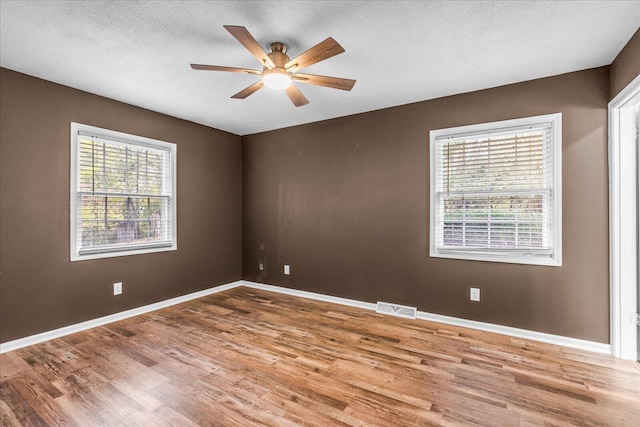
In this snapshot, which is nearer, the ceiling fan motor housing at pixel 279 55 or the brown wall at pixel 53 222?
the ceiling fan motor housing at pixel 279 55

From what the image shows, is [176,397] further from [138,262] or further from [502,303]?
[502,303]

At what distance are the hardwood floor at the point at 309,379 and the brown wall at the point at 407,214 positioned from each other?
0.40 m

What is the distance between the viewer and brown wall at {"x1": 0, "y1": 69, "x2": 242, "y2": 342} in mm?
2713

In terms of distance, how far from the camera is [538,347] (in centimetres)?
273

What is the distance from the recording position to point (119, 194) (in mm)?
3506

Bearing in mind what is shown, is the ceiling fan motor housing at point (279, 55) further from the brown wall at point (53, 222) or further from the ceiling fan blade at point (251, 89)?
the brown wall at point (53, 222)

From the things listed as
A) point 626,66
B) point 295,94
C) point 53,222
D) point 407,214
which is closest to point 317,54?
point 295,94

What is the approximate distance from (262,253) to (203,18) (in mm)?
3397

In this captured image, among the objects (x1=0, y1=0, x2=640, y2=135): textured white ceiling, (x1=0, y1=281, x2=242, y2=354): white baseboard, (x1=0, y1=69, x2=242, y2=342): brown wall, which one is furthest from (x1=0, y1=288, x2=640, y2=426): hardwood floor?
(x1=0, y1=0, x2=640, y2=135): textured white ceiling

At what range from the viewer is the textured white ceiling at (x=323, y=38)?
191 cm

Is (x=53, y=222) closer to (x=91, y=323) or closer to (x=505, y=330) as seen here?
(x=91, y=323)

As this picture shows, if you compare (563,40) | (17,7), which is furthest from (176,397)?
(563,40)

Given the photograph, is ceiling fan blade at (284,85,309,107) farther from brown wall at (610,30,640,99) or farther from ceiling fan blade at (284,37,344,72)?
brown wall at (610,30,640,99)

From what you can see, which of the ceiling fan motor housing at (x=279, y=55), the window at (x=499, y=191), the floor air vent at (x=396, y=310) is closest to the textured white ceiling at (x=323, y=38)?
the ceiling fan motor housing at (x=279, y=55)
